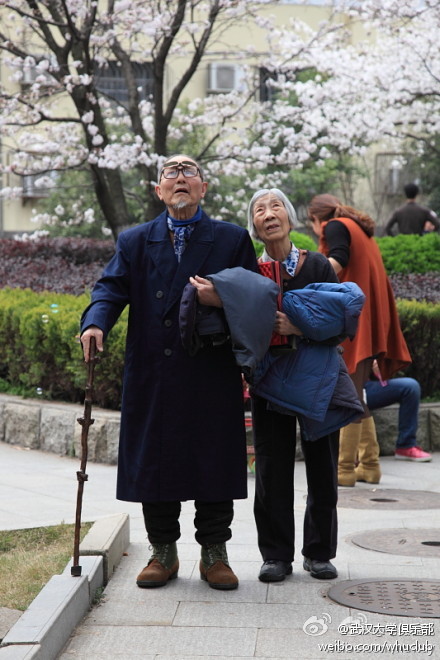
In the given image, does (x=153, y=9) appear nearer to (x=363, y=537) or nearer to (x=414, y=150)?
(x=363, y=537)

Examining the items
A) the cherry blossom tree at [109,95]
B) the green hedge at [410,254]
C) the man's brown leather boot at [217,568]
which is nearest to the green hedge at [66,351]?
the cherry blossom tree at [109,95]

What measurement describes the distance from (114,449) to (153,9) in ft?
24.6

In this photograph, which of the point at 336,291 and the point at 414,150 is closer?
the point at 336,291

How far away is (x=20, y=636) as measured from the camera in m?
3.74

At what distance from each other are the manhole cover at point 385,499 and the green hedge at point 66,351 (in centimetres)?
198

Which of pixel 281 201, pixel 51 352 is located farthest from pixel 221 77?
pixel 281 201

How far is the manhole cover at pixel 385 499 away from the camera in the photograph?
21.8 feet

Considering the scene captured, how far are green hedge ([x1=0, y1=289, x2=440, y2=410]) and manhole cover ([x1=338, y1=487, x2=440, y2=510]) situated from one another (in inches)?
78.0

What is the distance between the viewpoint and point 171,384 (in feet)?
15.4

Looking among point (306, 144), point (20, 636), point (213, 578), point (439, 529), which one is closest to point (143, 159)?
point (306, 144)

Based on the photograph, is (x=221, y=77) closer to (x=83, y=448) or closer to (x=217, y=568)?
(x=217, y=568)

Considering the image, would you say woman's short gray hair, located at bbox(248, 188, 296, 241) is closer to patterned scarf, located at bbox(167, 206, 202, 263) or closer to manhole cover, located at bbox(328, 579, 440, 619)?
patterned scarf, located at bbox(167, 206, 202, 263)

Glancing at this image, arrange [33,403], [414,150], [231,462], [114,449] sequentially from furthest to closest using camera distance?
1. [414,150]
2. [33,403]
3. [114,449]
4. [231,462]

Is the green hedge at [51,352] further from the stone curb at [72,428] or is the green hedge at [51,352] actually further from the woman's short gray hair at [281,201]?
the woman's short gray hair at [281,201]
